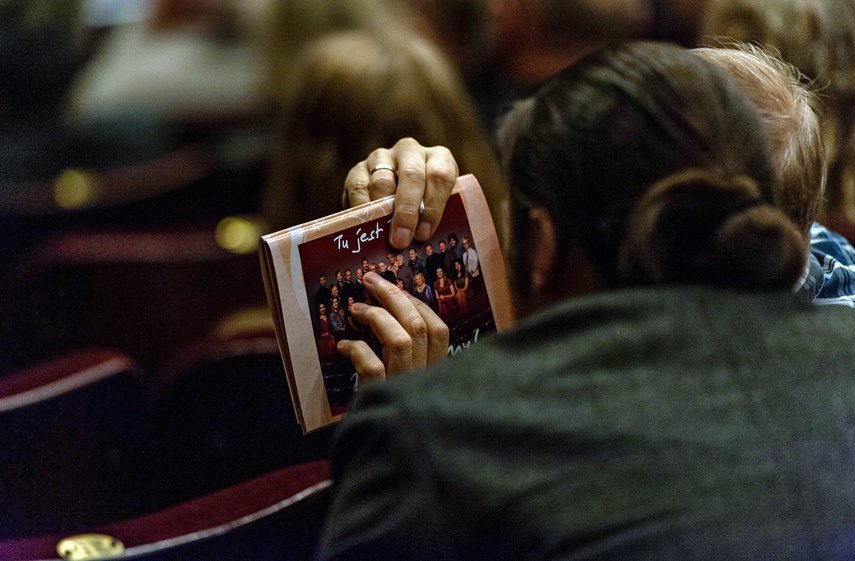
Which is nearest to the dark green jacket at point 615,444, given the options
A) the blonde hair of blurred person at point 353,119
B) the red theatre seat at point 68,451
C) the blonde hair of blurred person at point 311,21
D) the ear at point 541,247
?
the ear at point 541,247

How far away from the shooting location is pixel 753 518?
511 mm

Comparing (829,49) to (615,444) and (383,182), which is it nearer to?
(383,182)

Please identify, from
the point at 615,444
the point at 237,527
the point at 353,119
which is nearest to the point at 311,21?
the point at 353,119

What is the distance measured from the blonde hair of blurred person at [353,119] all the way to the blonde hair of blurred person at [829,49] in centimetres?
47

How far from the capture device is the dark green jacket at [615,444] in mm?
499

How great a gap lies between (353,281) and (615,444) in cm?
31

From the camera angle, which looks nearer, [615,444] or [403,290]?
[615,444]

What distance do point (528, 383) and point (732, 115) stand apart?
0.91 ft

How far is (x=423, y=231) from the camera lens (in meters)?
0.76

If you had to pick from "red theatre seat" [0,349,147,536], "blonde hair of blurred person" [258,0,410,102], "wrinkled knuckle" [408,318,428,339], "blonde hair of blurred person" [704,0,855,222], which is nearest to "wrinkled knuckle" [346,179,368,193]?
"wrinkled knuckle" [408,318,428,339]

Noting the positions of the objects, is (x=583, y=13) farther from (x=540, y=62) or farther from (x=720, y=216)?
(x=720, y=216)

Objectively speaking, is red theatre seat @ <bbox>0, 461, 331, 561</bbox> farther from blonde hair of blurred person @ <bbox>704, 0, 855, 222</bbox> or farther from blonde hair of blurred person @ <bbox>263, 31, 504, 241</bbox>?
blonde hair of blurred person @ <bbox>704, 0, 855, 222</bbox>

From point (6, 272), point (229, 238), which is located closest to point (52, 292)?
point (6, 272)

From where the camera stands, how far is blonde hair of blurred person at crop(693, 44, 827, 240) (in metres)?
0.79
